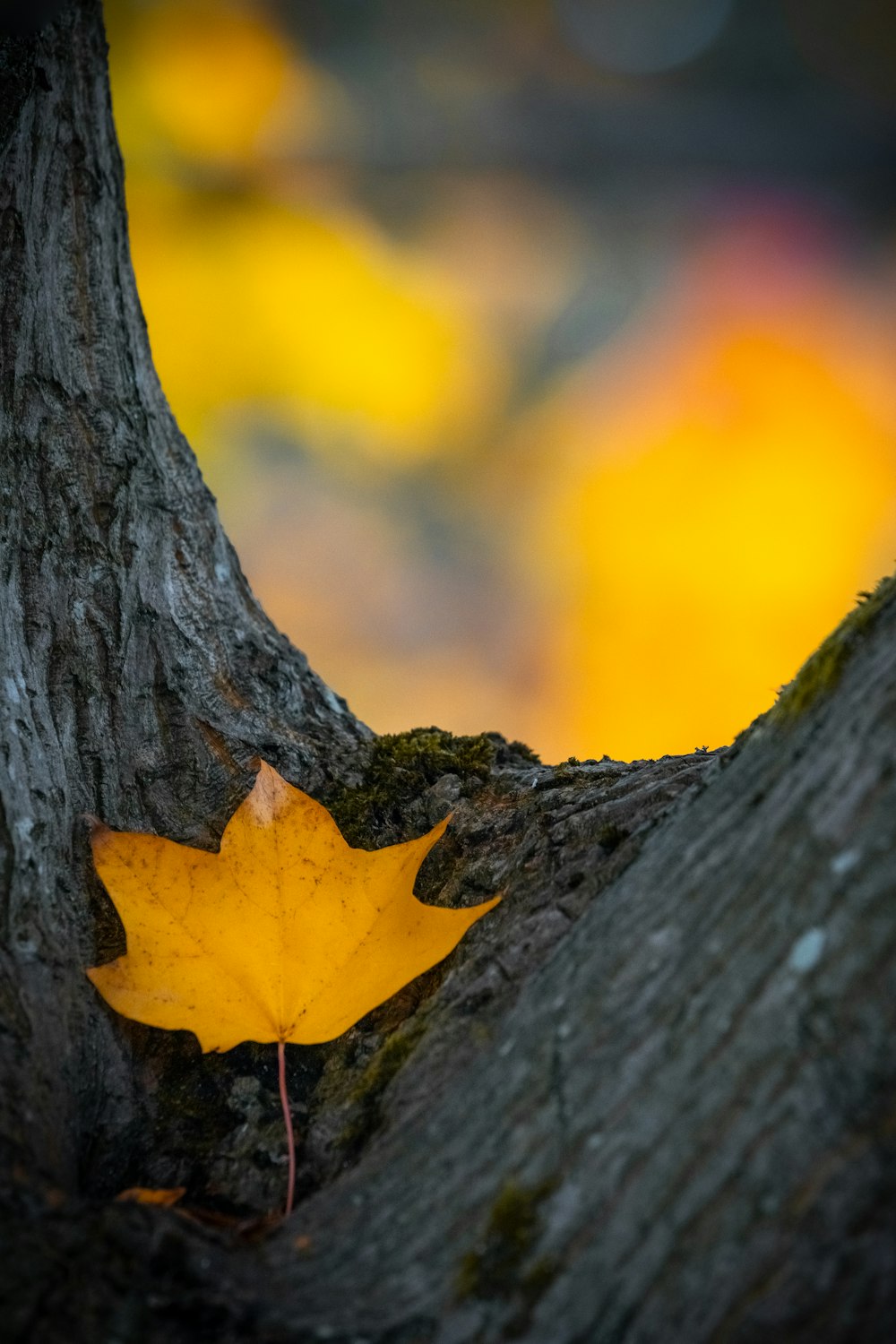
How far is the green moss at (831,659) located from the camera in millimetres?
958

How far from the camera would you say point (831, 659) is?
98 cm

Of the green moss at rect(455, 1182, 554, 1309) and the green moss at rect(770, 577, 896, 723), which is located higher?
the green moss at rect(770, 577, 896, 723)

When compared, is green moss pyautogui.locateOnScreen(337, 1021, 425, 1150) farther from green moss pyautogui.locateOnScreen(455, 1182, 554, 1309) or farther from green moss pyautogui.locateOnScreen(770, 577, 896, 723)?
green moss pyautogui.locateOnScreen(770, 577, 896, 723)

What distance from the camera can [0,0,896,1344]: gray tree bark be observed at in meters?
0.71

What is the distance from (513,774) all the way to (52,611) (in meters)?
0.82

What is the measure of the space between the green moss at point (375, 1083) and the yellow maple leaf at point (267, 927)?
0.07m

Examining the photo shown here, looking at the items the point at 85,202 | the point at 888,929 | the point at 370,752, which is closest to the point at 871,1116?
the point at 888,929

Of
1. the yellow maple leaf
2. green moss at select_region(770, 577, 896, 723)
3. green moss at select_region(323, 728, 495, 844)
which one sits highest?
green moss at select_region(323, 728, 495, 844)

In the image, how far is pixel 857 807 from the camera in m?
0.78

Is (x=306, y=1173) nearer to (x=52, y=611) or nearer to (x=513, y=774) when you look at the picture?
(x=513, y=774)

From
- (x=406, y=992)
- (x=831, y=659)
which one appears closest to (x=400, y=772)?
(x=406, y=992)

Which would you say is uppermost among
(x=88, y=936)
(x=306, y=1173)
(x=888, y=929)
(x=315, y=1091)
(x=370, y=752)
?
(x=370, y=752)

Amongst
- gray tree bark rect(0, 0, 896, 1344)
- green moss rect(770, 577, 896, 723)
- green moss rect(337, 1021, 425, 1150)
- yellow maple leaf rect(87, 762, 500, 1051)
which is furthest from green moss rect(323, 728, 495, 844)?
green moss rect(770, 577, 896, 723)

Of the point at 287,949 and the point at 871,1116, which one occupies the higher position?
the point at 287,949
